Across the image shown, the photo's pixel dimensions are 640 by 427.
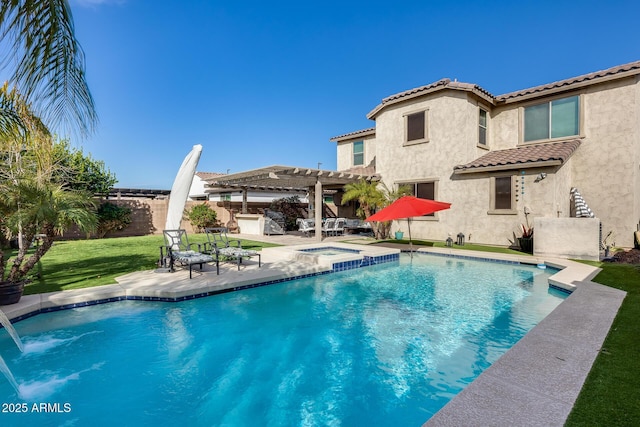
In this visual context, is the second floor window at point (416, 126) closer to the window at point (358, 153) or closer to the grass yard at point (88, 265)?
the window at point (358, 153)

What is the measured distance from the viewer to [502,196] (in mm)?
15758

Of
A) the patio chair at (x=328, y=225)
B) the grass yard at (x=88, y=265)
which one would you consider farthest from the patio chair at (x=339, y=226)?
the grass yard at (x=88, y=265)

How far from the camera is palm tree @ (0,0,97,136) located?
336cm

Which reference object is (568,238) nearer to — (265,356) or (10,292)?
(265,356)

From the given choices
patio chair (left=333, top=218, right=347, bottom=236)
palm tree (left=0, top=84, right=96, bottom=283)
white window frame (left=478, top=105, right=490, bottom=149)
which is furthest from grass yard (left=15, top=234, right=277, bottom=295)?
white window frame (left=478, top=105, right=490, bottom=149)

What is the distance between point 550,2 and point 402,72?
412 inches

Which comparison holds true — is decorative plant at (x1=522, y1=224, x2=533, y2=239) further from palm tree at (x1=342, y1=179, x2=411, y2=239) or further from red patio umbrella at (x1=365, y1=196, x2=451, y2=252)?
palm tree at (x1=342, y1=179, x2=411, y2=239)

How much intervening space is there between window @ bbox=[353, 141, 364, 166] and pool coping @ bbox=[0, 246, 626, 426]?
14.6 m

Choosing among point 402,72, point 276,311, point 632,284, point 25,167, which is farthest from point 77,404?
point 402,72

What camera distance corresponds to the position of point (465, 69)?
765 inches

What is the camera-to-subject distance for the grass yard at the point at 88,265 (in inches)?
328

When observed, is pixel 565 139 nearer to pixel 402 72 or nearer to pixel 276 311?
pixel 402 72

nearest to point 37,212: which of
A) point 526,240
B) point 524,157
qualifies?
point 526,240

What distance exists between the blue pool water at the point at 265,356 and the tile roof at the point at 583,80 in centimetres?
1181
